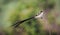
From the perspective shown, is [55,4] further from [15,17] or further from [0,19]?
[0,19]

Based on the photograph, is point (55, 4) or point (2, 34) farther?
point (55, 4)

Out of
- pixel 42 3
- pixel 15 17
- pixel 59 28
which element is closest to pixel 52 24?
pixel 59 28

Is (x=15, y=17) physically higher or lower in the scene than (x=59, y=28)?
higher

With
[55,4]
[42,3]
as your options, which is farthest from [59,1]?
[42,3]

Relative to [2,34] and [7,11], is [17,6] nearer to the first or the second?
[7,11]

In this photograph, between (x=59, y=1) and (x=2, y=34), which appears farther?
(x=59, y=1)

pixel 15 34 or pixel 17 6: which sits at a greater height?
pixel 17 6
